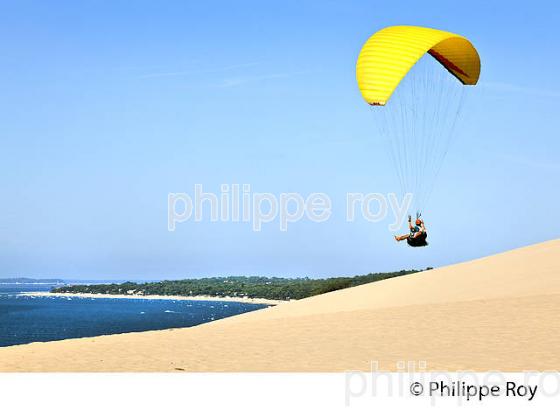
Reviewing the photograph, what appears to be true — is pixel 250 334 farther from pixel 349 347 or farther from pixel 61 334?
pixel 61 334

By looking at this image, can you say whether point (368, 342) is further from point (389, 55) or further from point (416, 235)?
point (389, 55)

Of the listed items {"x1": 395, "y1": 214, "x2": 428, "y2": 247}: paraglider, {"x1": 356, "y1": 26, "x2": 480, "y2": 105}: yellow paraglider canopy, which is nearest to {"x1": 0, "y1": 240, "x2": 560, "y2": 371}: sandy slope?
{"x1": 395, "y1": 214, "x2": 428, "y2": 247}: paraglider

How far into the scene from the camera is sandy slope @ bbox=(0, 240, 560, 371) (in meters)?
19.8

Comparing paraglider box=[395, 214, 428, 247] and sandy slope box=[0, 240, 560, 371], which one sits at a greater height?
paraglider box=[395, 214, 428, 247]

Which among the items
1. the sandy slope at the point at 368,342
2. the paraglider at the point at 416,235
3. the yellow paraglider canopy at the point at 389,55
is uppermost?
the yellow paraglider canopy at the point at 389,55

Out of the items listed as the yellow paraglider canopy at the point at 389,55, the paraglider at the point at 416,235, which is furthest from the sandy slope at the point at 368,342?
the yellow paraglider canopy at the point at 389,55

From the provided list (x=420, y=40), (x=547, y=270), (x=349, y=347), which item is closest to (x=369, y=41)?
(x=420, y=40)

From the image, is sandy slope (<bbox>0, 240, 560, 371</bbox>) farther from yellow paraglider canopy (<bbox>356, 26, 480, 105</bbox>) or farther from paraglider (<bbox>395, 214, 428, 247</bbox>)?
yellow paraglider canopy (<bbox>356, 26, 480, 105</bbox>)

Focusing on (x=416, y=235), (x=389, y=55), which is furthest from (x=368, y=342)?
(x=389, y=55)

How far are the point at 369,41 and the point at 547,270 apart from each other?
18423 millimetres

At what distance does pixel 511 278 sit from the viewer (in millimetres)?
38531

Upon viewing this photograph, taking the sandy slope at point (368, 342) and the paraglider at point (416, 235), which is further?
the paraglider at point (416, 235)

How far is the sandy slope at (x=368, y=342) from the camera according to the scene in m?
19.8

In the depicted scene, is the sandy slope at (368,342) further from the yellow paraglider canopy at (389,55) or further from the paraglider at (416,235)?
the yellow paraglider canopy at (389,55)
